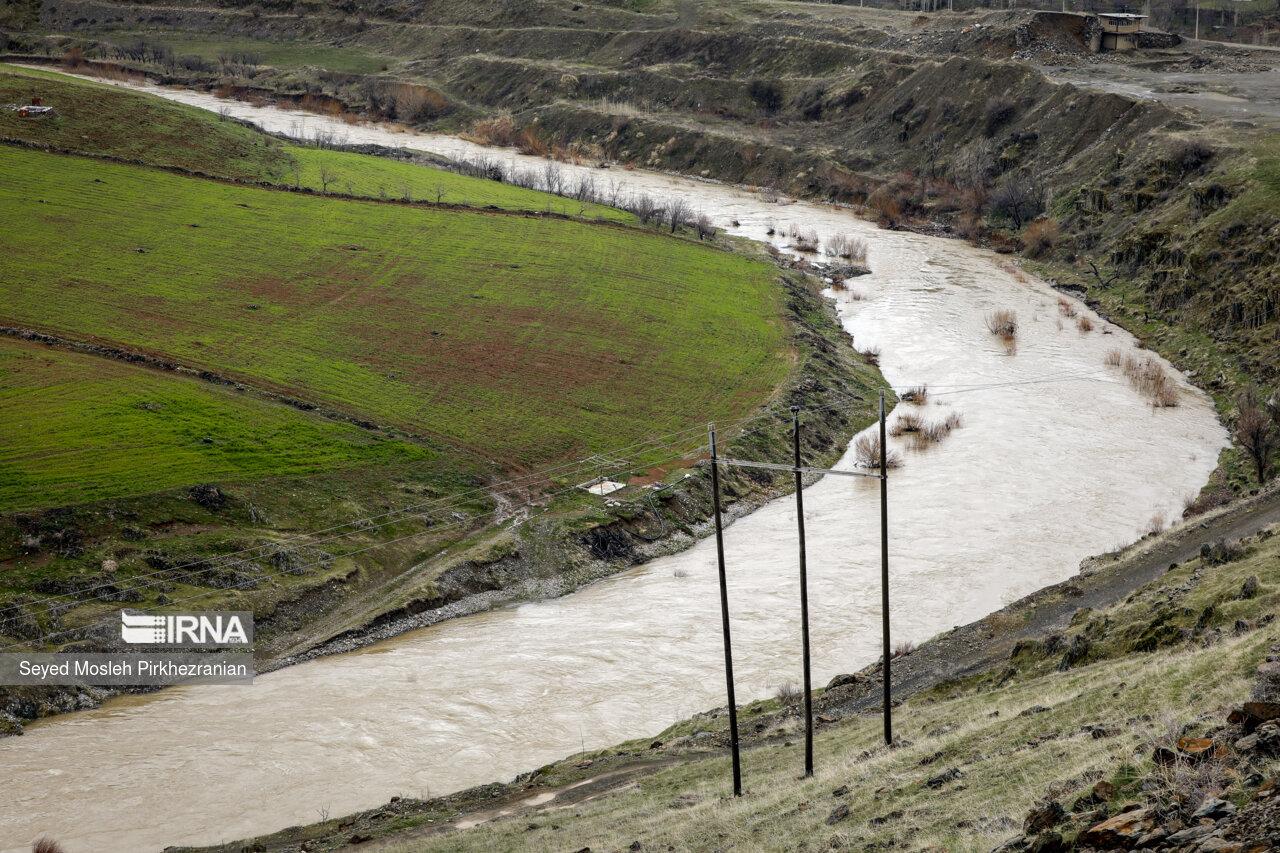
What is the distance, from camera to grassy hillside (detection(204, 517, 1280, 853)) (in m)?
16.7

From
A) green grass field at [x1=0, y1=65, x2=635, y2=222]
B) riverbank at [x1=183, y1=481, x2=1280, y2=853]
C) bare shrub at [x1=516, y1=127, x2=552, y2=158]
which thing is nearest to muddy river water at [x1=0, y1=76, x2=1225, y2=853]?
riverbank at [x1=183, y1=481, x2=1280, y2=853]

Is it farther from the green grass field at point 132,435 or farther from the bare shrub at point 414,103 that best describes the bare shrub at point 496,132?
the green grass field at point 132,435

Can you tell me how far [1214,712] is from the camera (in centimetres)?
1716

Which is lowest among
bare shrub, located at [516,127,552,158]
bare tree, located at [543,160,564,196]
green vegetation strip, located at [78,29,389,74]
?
bare tree, located at [543,160,564,196]

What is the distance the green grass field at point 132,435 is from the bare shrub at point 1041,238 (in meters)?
51.1

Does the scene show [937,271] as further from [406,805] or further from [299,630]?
[406,805]

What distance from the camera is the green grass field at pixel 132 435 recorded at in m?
41.2

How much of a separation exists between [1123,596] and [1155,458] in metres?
19.3

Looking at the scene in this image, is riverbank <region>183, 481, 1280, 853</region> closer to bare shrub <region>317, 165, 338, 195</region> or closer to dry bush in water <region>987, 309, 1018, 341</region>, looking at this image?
dry bush in water <region>987, 309, 1018, 341</region>

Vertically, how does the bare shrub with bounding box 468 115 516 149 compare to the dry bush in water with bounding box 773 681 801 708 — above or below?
above

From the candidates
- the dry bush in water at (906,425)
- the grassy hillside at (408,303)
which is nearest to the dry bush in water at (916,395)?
the dry bush in water at (906,425)

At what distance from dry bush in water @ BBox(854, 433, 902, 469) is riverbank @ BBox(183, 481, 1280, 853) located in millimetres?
14577

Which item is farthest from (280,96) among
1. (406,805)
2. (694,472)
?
(406,805)

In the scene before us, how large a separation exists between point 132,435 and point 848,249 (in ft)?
181
